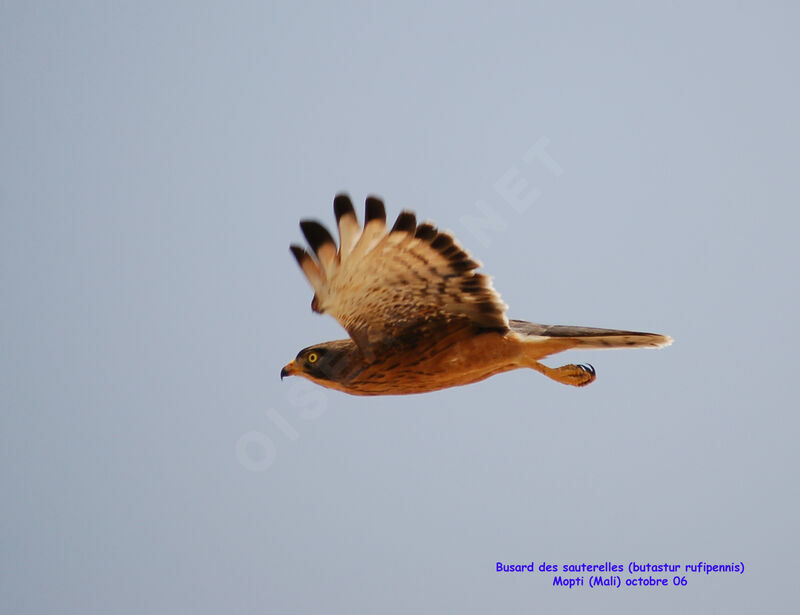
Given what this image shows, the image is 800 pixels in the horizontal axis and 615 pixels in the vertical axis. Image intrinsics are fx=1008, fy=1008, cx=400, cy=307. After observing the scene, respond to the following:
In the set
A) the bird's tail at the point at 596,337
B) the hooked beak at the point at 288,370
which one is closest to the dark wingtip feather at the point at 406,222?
the bird's tail at the point at 596,337

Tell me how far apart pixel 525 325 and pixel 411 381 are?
86 centimetres

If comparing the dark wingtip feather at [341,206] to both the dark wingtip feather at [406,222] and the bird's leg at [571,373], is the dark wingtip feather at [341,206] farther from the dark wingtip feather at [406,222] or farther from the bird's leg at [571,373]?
the bird's leg at [571,373]

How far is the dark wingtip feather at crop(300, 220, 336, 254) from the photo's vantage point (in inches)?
220

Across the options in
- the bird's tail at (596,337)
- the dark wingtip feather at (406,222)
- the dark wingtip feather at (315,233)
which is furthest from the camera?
the bird's tail at (596,337)

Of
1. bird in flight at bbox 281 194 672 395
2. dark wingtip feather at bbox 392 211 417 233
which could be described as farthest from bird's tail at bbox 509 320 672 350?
dark wingtip feather at bbox 392 211 417 233

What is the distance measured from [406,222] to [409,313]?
0.57 meters

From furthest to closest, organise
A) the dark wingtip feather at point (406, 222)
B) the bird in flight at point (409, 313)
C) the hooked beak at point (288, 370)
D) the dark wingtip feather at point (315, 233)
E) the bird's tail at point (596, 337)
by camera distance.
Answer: the hooked beak at point (288, 370) → the bird's tail at point (596, 337) → the dark wingtip feather at point (315, 233) → the bird in flight at point (409, 313) → the dark wingtip feather at point (406, 222)

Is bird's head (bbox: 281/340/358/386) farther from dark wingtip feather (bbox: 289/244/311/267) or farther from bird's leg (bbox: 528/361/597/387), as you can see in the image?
bird's leg (bbox: 528/361/597/387)

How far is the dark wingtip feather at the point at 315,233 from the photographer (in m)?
5.58

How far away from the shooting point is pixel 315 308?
5.78 metres

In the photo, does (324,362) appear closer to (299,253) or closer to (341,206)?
(299,253)

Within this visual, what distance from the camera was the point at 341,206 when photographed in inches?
219

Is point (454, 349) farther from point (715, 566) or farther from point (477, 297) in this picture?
point (715, 566)

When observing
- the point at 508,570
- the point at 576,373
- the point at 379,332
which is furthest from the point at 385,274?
the point at 508,570
